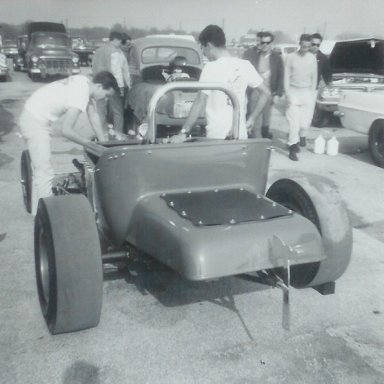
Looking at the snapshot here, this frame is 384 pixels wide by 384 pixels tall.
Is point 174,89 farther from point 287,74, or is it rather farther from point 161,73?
point 161,73

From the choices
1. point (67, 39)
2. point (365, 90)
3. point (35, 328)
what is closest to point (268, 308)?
point (35, 328)

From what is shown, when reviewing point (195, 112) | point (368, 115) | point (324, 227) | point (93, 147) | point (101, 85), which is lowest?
point (368, 115)

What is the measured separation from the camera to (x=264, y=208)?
125 inches

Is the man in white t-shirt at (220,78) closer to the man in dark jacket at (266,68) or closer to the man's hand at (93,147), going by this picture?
the man's hand at (93,147)

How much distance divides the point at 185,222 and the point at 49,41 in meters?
21.2

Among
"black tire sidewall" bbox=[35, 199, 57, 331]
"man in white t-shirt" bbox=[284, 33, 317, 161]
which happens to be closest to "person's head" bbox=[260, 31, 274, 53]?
"man in white t-shirt" bbox=[284, 33, 317, 161]

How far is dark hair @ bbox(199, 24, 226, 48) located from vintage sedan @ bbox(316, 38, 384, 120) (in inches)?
227

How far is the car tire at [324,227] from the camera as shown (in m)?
3.40

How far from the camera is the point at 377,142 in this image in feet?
26.2

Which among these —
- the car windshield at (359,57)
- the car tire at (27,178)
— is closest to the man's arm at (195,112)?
the car tire at (27,178)

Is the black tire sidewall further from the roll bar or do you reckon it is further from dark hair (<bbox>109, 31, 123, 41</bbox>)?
dark hair (<bbox>109, 31, 123, 41</bbox>)

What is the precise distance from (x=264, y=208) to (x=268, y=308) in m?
0.79

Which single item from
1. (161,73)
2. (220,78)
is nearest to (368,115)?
(161,73)

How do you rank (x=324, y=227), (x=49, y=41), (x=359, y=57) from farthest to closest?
(x=49, y=41), (x=359, y=57), (x=324, y=227)
